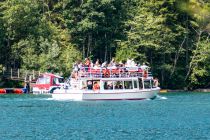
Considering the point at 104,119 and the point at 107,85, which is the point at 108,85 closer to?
the point at 107,85

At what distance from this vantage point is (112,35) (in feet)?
346

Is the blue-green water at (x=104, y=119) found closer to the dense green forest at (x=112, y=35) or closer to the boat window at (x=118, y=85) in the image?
the boat window at (x=118, y=85)

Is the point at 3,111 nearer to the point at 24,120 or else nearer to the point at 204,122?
the point at 24,120

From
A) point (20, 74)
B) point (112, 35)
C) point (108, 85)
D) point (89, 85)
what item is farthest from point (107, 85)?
point (112, 35)

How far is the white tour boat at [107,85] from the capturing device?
261ft

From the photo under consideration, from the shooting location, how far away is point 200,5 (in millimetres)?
105688

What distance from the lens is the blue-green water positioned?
168 feet

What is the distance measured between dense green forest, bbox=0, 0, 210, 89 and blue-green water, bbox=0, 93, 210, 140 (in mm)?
19513

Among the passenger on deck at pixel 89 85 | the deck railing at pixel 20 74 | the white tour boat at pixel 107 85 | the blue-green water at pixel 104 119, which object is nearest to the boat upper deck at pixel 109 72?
the white tour boat at pixel 107 85

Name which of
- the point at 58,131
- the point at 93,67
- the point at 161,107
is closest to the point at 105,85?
the point at 93,67

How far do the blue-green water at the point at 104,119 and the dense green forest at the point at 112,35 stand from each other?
19513 mm

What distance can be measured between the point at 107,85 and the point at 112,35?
1010 inches

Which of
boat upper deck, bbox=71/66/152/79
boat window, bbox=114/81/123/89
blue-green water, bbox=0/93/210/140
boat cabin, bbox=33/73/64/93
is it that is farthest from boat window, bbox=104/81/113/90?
boat cabin, bbox=33/73/64/93

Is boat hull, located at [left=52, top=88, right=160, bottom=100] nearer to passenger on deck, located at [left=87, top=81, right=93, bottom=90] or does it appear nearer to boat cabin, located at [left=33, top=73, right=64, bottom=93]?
passenger on deck, located at [left=87, top=81, right=93, bottom=90]
